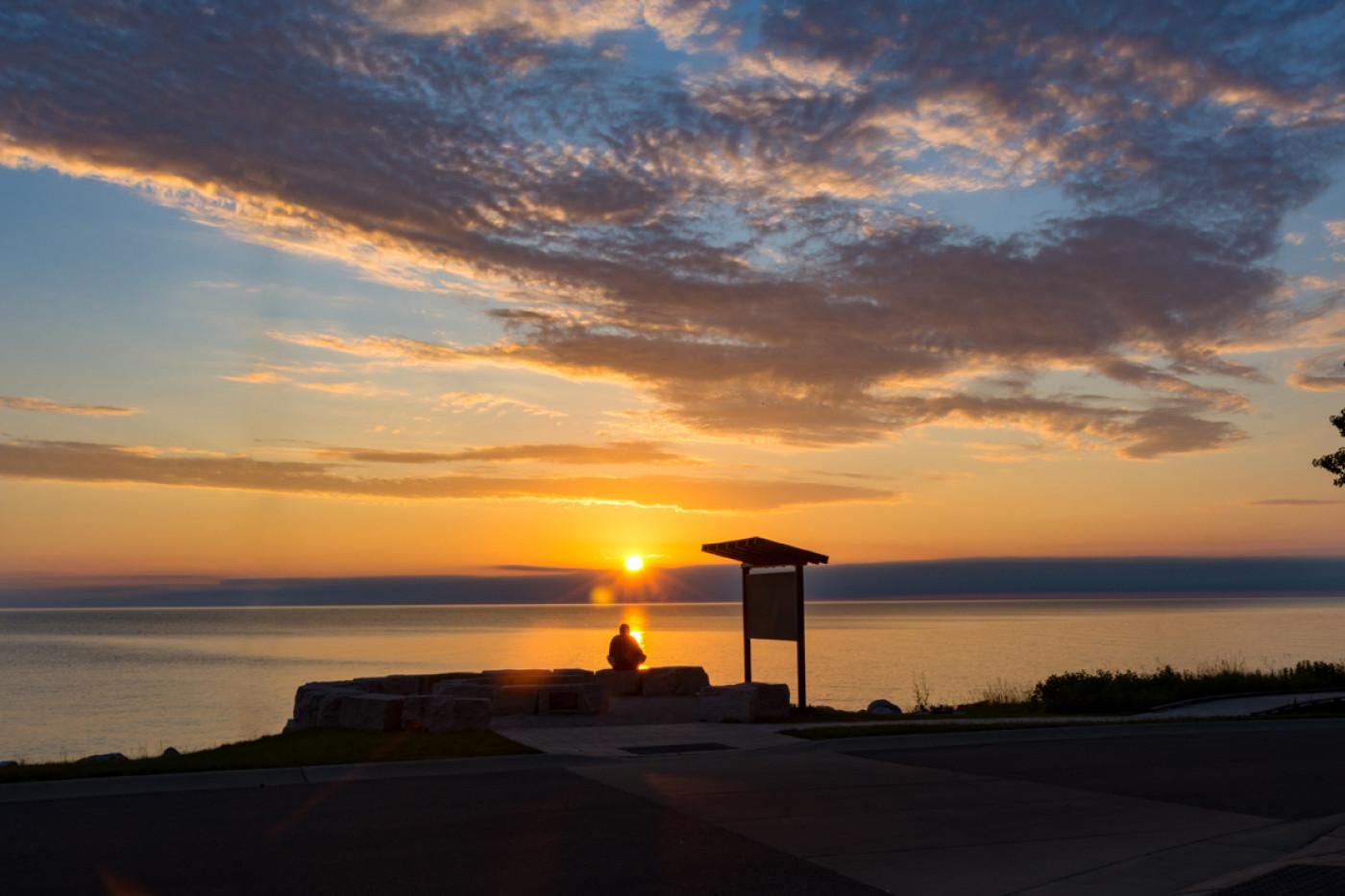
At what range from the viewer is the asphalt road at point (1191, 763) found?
11914 millimetres

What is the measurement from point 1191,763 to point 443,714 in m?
9.80

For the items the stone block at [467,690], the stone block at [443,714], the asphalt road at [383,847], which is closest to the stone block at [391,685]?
the stone block at [467,690]

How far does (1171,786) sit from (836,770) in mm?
3514

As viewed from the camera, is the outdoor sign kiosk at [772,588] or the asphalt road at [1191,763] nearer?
the asphalt road at [1191,763]

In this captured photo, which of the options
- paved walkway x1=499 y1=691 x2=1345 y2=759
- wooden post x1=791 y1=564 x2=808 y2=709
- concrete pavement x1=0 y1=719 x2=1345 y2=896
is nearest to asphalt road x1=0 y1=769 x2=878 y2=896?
concrete pavement x1=0 y1=719 x2=1345 y2=896

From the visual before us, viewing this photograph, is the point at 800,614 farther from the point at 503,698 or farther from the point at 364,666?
the point at 364,666

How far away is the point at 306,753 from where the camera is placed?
48.1 feet

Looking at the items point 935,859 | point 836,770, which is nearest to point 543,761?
point 836,770

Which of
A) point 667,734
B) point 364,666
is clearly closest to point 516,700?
point 667,734

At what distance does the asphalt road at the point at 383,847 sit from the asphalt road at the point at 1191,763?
4932mm

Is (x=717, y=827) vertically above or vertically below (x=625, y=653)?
below

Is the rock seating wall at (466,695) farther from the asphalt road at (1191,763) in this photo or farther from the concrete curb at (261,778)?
the asphalt road at (1191,763)

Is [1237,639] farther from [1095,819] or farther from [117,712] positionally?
[1095,819]

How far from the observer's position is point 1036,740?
16.5 m
